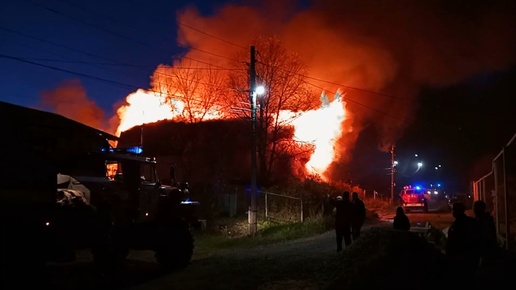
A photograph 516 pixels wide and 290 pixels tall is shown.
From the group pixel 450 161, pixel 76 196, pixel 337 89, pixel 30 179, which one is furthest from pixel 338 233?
pixel 450 161

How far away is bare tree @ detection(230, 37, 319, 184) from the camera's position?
3050 centimetres

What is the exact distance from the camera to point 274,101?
30.8 m

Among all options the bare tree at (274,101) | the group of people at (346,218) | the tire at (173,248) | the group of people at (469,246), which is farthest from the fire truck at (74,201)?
the bare tree at (274,101)

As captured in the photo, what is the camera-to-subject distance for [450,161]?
54.5 meters

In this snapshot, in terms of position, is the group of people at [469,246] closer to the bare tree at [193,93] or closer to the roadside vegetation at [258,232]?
the roadside vegetation at [258,232]

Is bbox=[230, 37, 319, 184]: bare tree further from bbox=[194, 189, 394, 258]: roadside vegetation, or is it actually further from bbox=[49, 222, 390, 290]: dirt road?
bbox=[49, 222, 390, 290]: dirt road

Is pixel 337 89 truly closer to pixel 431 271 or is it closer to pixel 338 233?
pixel 338 233

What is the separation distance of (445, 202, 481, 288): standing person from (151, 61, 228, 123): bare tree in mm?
26243

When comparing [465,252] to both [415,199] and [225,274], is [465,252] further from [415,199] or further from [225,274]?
[415,199]

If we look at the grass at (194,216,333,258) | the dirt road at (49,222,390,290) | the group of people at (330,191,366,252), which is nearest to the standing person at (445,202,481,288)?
the dirt road at (49,222,390,290)

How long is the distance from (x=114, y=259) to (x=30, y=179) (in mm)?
3105

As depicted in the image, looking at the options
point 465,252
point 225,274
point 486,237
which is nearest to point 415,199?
point 225,274

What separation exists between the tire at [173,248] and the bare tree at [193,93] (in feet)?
66.0

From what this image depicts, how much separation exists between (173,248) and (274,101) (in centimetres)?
1886
